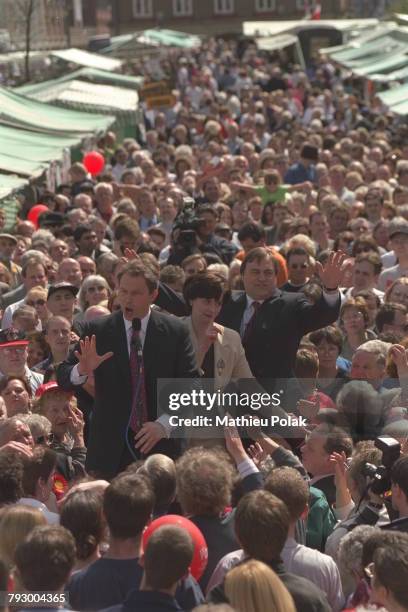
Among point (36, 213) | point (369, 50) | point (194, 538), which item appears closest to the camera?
point (194, 538)

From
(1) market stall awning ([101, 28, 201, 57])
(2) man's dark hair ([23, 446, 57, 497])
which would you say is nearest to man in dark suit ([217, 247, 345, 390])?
(2) man's dark hair ([23, 446, 57, 497])

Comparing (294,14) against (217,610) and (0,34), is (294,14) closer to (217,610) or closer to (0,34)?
(0,34)

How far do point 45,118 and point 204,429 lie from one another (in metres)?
13.9

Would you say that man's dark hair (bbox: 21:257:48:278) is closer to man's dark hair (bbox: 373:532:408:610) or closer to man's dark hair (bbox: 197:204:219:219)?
man's dark hair (bbox: 197:204:219:219)

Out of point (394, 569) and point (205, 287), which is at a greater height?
point (394, 569)

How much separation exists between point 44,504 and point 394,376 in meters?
2.54

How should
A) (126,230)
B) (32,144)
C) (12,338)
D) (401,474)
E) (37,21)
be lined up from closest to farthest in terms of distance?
(401,474)
(12,338)
(126,230)
(32,144)
(37,21)

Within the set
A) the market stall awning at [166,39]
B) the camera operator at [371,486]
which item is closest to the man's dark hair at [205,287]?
the camera operator at [371,486]

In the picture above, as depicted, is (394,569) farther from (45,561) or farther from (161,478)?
(161,478)

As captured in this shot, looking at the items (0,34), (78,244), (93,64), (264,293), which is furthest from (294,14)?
(264,293)

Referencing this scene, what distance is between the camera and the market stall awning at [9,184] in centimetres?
1422

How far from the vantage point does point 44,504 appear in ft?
20.0

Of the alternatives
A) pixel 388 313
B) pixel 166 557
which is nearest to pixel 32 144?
pixel 388 313

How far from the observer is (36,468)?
6.06m
